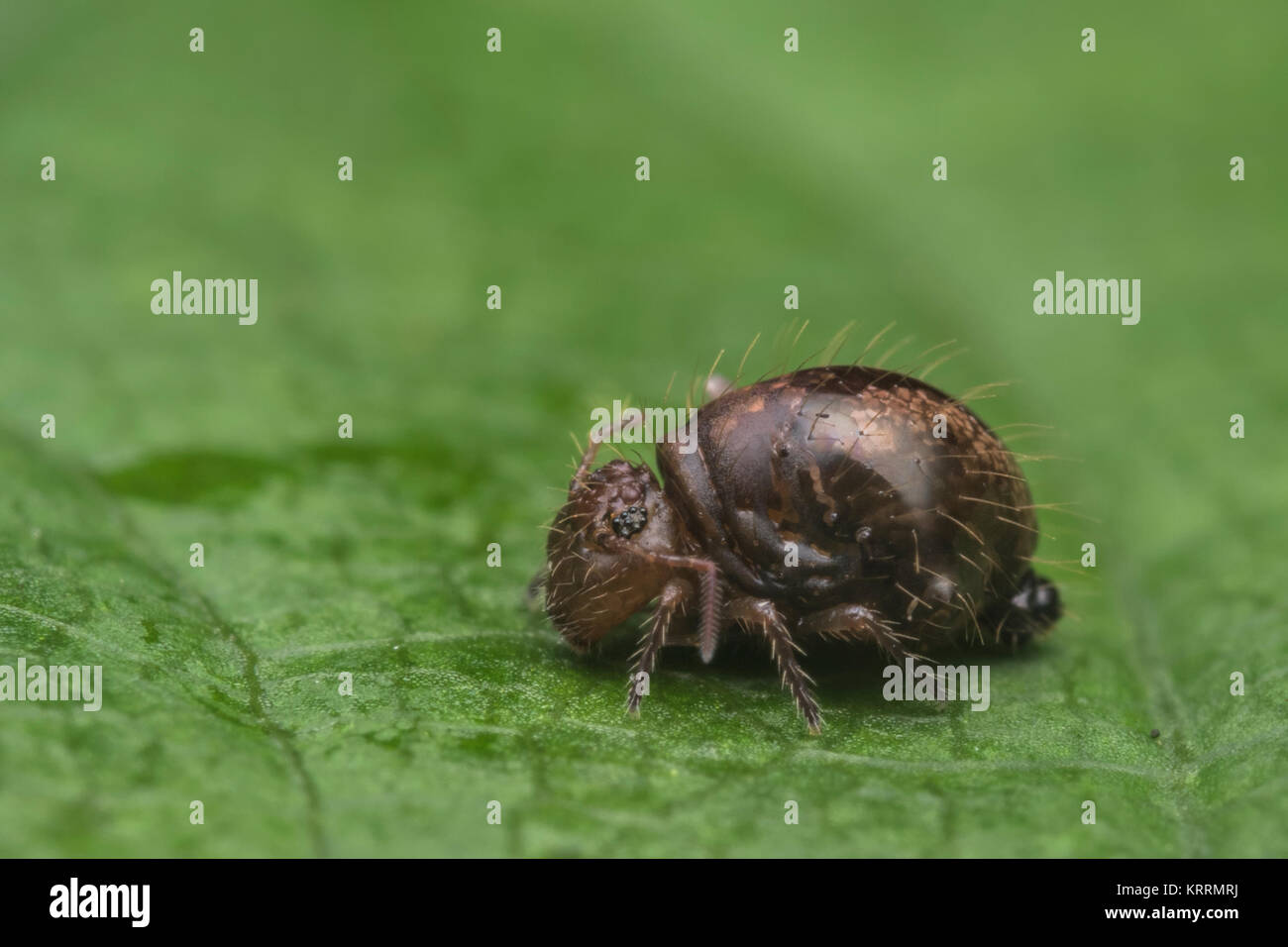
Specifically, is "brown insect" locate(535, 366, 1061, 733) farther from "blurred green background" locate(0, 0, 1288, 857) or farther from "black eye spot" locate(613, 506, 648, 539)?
"blurred green background" locate(0, 0, 1288, 857)

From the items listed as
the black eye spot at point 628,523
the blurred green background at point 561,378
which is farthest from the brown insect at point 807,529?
the blurred green background at point 561,378

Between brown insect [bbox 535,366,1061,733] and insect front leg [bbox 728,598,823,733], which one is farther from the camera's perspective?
brown insect [bbox 535,366,1061,733]

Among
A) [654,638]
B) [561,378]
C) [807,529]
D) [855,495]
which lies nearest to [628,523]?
[654,638]

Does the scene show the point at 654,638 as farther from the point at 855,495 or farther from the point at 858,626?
the point at 855,495

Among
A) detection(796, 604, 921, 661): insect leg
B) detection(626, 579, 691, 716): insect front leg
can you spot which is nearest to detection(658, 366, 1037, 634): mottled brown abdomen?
detection(796, 604, 921, 661): insect leg

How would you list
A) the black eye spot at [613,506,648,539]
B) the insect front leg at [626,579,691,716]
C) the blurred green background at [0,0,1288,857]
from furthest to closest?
the black eye spot at [613,506,648,539] < the insect front leg at [626,579,691,716] < the blurred green background at [0,0,1288,857]
